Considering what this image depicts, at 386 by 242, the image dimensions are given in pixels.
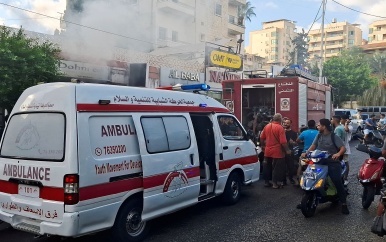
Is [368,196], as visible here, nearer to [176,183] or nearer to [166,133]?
A: [176,183]

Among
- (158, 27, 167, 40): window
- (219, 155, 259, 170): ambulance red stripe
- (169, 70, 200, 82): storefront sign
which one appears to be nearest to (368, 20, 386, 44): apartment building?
(158, 27, 167, 40): window

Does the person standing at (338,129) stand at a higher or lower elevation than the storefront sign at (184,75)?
lower

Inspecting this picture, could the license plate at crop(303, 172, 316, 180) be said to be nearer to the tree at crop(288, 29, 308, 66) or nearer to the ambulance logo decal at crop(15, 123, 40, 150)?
the ambulance logo decal at crop(15, 123, 40, 150)

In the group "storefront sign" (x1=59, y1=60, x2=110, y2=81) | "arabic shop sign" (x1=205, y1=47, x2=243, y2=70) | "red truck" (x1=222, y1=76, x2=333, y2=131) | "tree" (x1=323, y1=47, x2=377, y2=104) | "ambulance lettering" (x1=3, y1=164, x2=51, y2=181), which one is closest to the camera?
"ambulance lettering" (x1=3, y1=164, x2=51, y2=181)

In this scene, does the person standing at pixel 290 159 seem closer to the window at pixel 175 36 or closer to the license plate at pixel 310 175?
the license plate at pixel 310 175

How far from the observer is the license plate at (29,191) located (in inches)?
154

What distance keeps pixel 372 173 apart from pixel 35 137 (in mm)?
4857

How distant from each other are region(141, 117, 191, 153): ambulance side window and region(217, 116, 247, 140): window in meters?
1.06

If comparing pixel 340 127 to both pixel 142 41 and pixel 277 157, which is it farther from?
pixel 142 41

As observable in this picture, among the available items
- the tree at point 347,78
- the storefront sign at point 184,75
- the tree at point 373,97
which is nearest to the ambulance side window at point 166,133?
the storefront sign at point 184,75

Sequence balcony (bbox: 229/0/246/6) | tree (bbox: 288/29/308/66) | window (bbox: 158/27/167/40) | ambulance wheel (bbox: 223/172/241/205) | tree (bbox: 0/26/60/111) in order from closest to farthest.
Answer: ambulance wheel (bbox: 223/172/241/205) < tree (bbox: 0/26/60/111) < window (bbox: 158/27/167/40) < balcony (bbox: 229/0/246/6) < tree (bbox: 288/29/308/66)

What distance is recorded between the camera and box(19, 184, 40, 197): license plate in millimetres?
3906

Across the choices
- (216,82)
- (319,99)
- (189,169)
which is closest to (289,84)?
(319,99)

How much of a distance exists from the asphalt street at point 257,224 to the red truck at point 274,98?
173 inches
